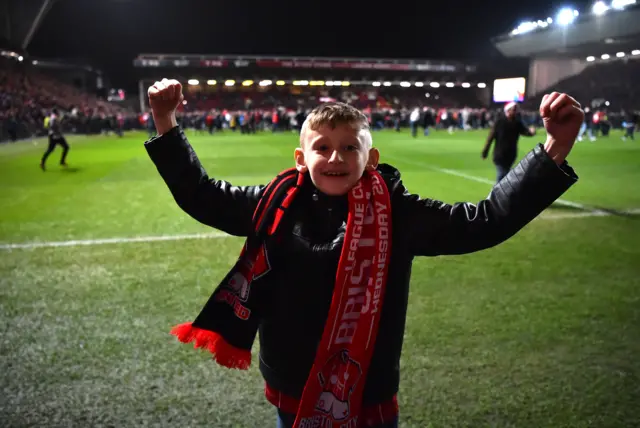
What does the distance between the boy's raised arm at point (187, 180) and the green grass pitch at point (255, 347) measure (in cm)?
166

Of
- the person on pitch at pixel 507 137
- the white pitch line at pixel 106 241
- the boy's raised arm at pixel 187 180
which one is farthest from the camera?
the person on pitch at pixel 507 137

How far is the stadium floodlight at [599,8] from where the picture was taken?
52.3 m

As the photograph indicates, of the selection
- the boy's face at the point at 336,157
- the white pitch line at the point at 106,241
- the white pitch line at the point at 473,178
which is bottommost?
the white pitch line at the point at 106,241

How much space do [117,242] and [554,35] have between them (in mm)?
61750

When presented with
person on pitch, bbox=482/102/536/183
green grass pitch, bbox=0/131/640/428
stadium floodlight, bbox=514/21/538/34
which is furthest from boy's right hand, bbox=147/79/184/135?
stadium floodlight, bbox=514/21/538/34

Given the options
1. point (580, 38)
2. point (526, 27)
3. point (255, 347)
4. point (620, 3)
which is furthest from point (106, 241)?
point (526, 27)

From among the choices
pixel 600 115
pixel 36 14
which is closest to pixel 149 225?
pixel 600 115

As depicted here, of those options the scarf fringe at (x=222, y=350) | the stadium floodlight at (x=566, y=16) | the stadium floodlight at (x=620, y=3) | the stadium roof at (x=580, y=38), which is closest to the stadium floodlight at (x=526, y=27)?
the stadium roof at (x=580, y=38)

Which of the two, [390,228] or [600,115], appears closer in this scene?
[390,228]

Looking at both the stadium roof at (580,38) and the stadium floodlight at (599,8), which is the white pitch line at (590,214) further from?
the stadium floodlight at (599,8)

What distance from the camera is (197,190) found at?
2.14 metres

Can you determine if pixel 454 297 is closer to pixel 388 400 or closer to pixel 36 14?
pixel 388 400

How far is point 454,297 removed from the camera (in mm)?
5359

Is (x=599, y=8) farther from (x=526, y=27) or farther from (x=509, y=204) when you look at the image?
(x=509, y=204)
